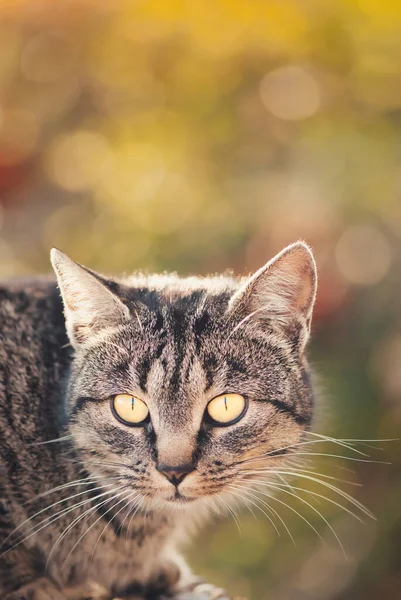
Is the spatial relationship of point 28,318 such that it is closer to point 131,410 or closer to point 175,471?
point 131,410

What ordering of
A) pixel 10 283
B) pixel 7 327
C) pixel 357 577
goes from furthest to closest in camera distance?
1. pixel 357 577
2. pixel 10 283
3. pixel 7 327

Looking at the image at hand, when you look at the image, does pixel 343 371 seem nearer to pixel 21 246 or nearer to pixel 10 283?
pixel 21 246

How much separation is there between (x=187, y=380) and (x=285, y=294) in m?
0.25

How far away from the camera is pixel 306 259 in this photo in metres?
1.42

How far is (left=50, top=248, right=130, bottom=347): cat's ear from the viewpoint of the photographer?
1.45 meters

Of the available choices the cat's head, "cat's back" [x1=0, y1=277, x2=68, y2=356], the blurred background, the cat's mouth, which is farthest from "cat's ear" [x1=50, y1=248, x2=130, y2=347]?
the blurred background

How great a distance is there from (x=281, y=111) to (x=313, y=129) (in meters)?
0.27

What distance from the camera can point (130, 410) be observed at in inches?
56.9

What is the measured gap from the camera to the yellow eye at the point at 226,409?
1416 mm

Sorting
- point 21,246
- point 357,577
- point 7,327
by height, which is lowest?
point 357,577

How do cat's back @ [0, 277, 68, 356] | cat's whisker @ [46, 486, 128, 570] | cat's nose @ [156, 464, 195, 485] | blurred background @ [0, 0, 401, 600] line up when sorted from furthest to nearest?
blurred background @ [0, 0, 401, 600], cat's back @ [0, 277, 68, 356], cat's whisker @ [46, 486, 128, 570], cat's nose @ [156, 464, 195, 485]

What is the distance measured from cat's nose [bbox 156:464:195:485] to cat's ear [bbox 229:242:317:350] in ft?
0.99

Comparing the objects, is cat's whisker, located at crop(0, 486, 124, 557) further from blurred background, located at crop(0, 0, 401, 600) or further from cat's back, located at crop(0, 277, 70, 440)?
blurred background, located at crop(0, 0, 401, 600)

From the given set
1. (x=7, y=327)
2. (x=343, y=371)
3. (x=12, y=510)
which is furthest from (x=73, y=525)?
(x=343, y=371)
